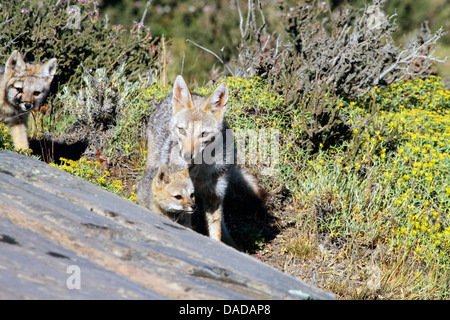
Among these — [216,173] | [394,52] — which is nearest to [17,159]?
[216,173]

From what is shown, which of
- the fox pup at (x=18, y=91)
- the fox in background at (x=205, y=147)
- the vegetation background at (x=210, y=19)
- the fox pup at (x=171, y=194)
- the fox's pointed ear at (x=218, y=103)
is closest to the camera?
the fox pup at (x=171, y=194)

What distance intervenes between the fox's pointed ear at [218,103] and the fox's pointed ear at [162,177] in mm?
819

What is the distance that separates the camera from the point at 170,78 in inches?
309

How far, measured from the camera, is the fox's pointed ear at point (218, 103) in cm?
477

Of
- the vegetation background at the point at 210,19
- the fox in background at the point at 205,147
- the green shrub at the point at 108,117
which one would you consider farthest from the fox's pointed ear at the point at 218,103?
the vegetation background at the point at 210,19

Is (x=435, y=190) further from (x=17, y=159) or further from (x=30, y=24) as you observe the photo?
(x=30, y=24)

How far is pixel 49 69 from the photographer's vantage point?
5996 millimetres

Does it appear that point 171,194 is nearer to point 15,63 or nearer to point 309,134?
point 309,134

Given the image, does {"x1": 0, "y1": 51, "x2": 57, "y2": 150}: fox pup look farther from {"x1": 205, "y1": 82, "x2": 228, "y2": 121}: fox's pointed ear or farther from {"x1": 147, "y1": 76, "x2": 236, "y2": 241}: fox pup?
{"x1": 205, "y1": 82, "x2": 228, "y2": 121}: fox's pointed ear

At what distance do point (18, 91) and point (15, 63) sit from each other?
320 mm

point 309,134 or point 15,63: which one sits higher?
point 15,63

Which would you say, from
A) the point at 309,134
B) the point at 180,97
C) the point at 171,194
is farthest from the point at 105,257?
the point at 309,134

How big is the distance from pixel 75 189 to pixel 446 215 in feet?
11.5

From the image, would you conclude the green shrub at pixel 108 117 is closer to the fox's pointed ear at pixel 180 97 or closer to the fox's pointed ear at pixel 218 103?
the fox's pointed ear at pixel 180 97
